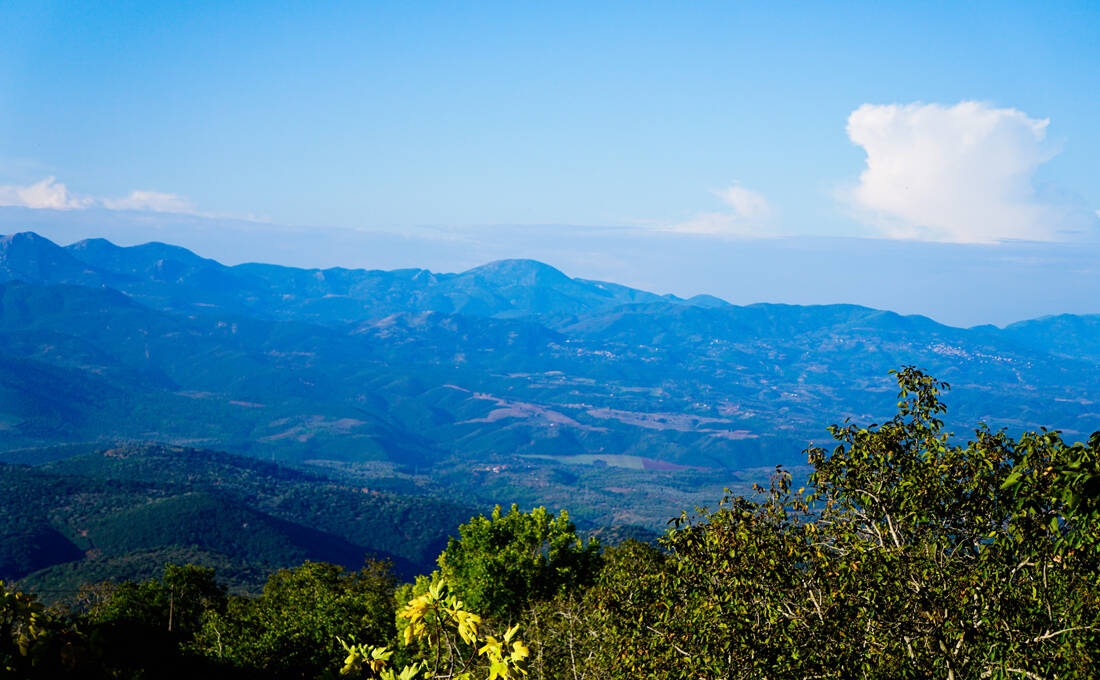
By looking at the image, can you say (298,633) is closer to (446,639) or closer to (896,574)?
(896,574)

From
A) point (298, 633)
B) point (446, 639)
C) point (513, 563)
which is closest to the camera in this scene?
point (446, 639)

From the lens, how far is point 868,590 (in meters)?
11.5

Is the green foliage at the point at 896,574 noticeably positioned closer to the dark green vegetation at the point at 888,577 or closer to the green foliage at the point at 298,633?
the dark green vegetation at the point at 888,577

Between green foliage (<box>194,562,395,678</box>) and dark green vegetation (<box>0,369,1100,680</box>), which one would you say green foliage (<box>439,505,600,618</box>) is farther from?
dark green vegetation (<box>0,369,1100,680</box>)

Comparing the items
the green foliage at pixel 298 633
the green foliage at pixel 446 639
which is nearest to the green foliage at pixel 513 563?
the green foliage at pixel 298 633

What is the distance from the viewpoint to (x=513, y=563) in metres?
38.2

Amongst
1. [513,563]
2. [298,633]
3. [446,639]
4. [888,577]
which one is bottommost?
[298,633]

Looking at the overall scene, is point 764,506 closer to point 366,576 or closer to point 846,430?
point 846,430

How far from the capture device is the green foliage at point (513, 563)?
37.0 meters

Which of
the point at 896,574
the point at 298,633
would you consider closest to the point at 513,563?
the point at 298,633

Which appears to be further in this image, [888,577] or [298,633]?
[298,633]

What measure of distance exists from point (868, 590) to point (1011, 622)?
1.92 meters

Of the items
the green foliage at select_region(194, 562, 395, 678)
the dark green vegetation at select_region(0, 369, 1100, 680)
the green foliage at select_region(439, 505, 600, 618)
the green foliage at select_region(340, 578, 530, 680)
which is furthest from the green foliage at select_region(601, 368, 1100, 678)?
the green foliage at select_region(439, 505, 600, 618)

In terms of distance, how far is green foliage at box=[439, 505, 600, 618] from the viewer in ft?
121
